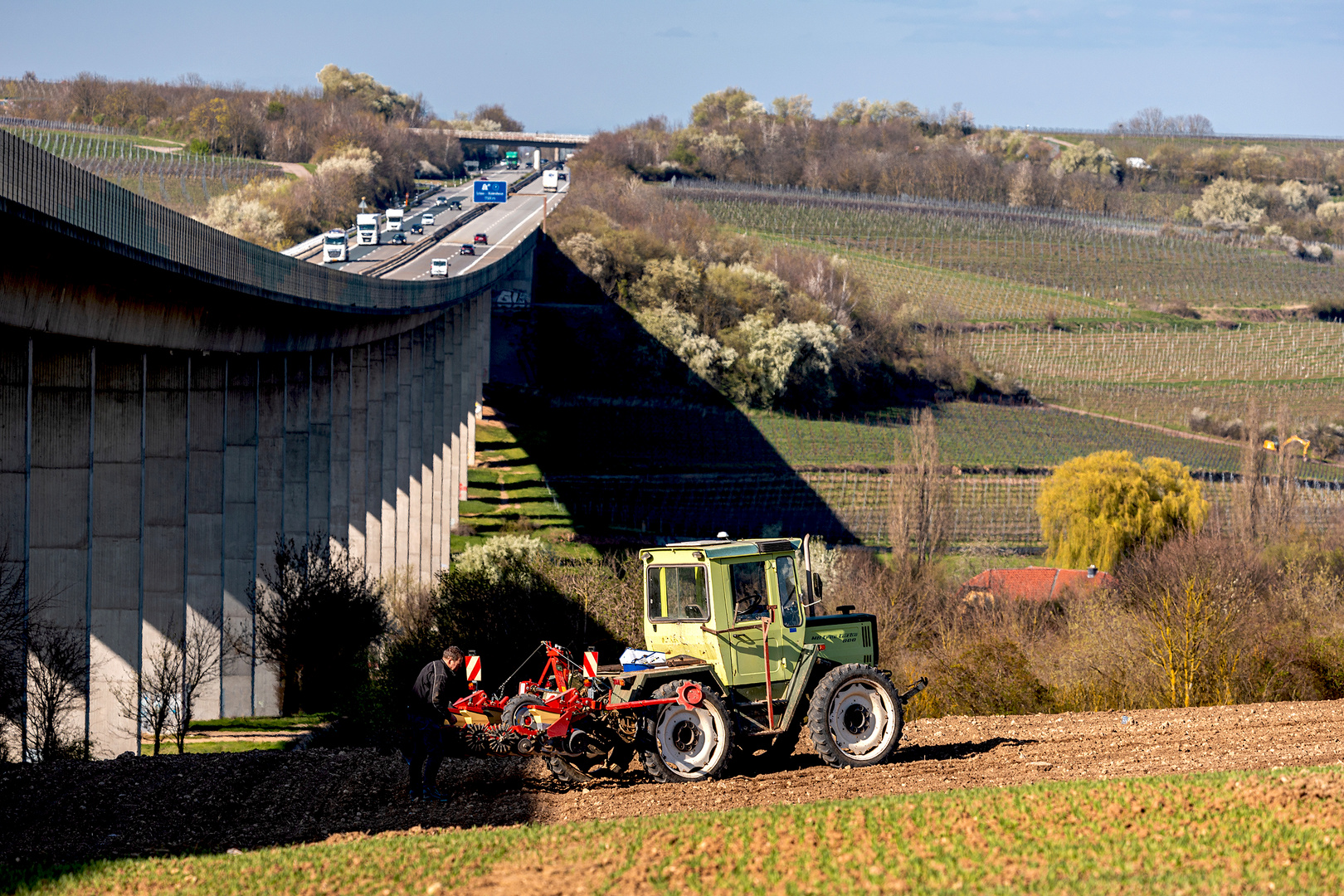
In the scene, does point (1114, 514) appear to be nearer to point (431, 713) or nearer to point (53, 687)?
point (53, 687)

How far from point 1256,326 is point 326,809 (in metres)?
125

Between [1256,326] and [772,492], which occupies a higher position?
[1256,326]

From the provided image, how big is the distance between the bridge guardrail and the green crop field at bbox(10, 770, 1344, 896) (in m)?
10.1

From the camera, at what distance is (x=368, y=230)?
304 feet

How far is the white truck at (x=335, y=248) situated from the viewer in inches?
3142

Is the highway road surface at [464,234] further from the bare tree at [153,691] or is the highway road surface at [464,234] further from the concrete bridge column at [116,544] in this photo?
the concrete bridge column at [116,544]

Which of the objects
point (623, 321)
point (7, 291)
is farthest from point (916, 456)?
point (7, 291)

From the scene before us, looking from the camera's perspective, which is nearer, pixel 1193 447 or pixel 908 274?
pixel 1193 447

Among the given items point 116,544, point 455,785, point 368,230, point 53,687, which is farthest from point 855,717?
point 368,230

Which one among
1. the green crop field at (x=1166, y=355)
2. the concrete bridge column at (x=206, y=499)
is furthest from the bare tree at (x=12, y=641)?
the green crop field at (x=1166, y=355)

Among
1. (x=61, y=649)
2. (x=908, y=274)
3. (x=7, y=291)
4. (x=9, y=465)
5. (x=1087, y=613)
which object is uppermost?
(x=908, y=274)

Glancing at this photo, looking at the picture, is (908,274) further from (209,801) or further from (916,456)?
(209,801)

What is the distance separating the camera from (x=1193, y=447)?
9225 cm

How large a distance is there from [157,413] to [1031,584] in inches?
1702
